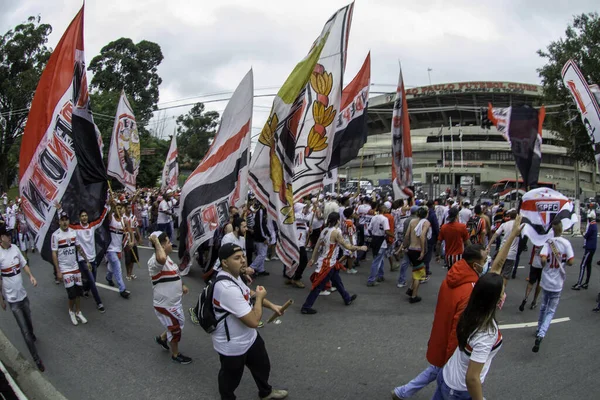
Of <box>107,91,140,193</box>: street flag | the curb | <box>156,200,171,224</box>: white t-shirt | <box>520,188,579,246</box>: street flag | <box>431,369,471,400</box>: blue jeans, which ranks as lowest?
the curb

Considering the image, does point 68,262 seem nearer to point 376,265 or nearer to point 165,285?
point 165,285

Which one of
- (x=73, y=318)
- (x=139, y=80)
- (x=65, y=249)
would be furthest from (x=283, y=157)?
(x=139, y=80)

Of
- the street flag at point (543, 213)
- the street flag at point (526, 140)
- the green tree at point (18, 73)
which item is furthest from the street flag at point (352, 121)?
the green tree at point (18, 73)

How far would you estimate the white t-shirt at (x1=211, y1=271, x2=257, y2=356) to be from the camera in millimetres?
3508

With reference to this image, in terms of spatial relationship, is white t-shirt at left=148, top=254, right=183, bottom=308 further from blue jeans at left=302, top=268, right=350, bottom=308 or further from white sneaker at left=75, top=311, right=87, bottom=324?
blue jeans at left=302, top=268, right=350, bottom=308

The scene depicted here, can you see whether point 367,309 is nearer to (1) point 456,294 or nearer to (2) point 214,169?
(2) point 214,169

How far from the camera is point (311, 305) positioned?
22.8 feet

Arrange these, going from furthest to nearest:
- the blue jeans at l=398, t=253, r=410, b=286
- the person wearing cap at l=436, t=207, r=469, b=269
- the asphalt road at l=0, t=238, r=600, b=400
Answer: the blue jeans at l=398, t=253, r=410, b=286, the person wearing cap at l=436, t=207, r=469, b=269, the asphalt road at l=0, t=238, r=600, b=400

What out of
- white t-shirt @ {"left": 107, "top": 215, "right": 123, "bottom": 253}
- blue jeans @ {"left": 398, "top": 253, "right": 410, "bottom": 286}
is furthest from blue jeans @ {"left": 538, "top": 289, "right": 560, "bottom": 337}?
white t-shirt @ {"left": 107, "top": 215, "right": 123, "bottom": 253}

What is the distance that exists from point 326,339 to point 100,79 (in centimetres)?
3915

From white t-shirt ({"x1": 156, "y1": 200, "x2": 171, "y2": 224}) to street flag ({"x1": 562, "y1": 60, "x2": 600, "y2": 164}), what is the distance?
34.9 feet

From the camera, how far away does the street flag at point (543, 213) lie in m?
5.99

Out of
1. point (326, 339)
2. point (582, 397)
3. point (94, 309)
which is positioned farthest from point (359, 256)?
point (582, 397)

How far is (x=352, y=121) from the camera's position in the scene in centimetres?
958
